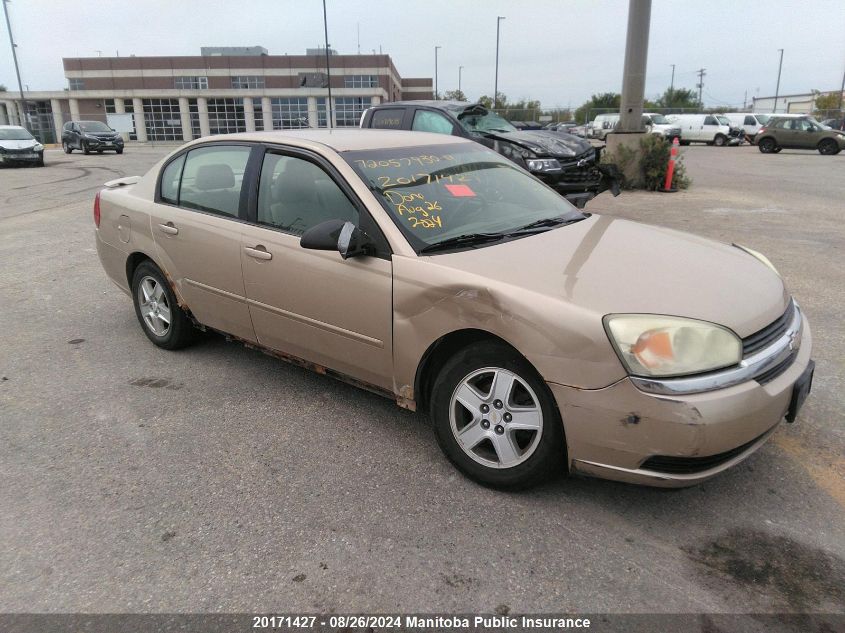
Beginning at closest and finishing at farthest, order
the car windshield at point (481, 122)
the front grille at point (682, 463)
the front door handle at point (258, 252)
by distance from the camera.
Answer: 1. the front grille at point (682, 463)
2. the front door handle at point (258, 252)
3. the car windshield at point (481, 122)

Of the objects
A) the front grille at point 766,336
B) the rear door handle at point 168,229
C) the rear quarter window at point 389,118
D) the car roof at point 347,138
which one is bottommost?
the front grille at point 766,336

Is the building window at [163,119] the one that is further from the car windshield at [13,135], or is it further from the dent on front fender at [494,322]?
the dent on front fender at [494,322]

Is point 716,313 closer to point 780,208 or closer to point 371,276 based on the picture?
point 371,276

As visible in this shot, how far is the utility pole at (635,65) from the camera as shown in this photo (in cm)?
1295

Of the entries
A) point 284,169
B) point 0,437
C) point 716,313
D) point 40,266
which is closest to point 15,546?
point 0,437

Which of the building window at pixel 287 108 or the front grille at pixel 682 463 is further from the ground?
the building window at pixel 287 108

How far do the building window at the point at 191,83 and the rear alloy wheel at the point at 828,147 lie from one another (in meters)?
56.0

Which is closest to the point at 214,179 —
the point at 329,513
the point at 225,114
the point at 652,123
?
the point at 329,513

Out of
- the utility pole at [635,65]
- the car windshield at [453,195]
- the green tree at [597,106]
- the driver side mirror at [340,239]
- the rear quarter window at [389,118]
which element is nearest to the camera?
the driver side mirror at [340,239]

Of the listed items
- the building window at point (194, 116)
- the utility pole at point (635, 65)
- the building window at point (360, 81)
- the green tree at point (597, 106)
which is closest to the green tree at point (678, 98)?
the green tree at point (597, 106)

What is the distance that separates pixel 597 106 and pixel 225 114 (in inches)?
1558

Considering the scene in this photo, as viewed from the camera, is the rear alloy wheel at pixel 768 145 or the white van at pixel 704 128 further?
the white van at pixel 704 128

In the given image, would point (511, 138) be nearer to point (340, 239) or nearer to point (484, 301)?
point (340, 239)

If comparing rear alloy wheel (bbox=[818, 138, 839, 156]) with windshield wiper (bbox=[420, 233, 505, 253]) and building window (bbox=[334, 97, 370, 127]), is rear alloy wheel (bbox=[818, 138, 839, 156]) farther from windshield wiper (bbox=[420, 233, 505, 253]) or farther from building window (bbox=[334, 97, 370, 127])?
building window (bbox=[334, 97, 370, 127])
